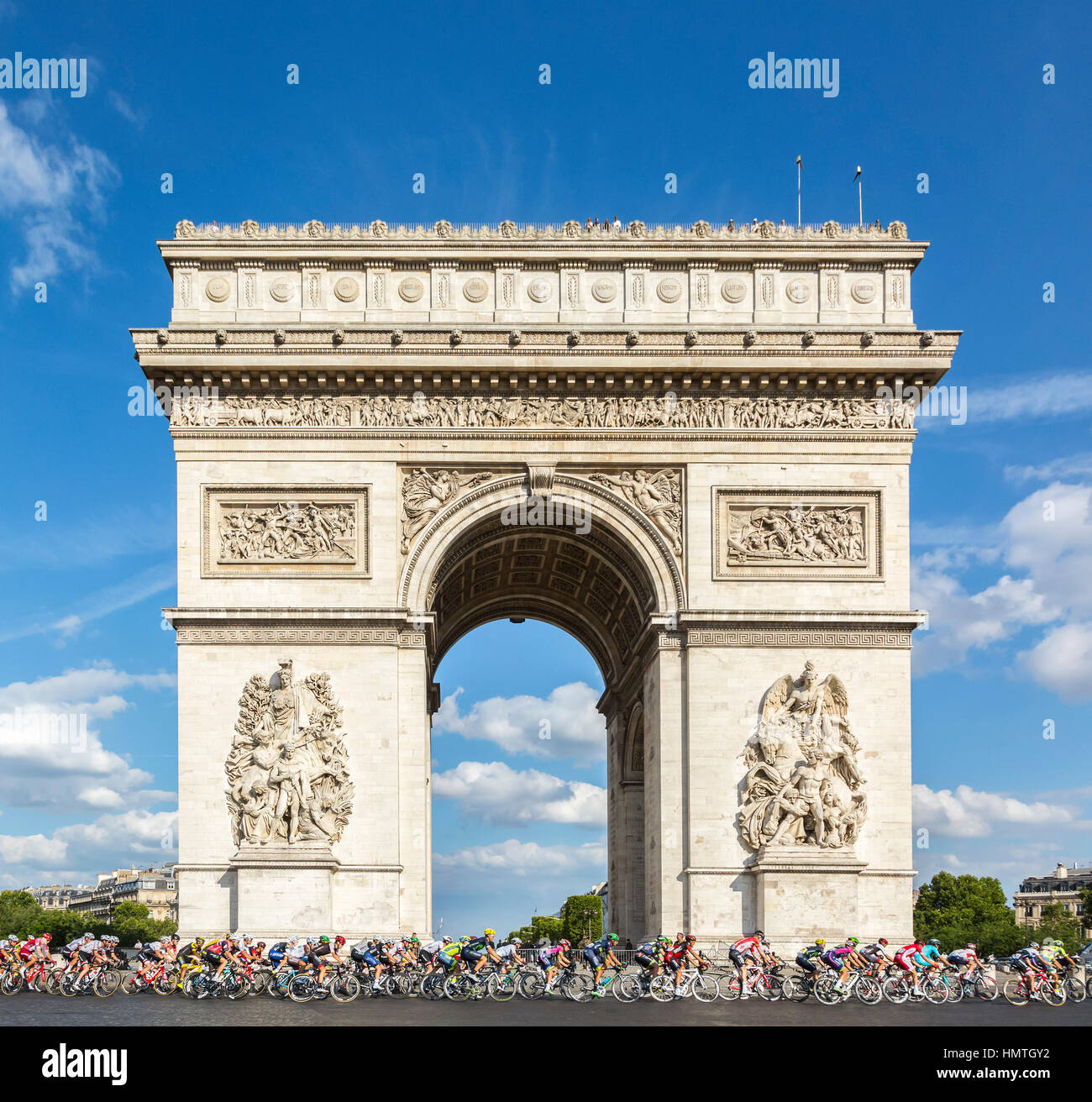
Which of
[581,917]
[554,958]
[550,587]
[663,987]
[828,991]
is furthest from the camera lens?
[581,917]

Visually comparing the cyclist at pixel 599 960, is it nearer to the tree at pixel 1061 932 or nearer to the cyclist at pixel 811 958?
the cyclist at pixel 811 958

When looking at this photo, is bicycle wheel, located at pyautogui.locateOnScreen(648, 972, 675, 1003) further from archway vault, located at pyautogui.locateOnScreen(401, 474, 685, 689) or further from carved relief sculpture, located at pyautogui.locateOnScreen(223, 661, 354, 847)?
archway vault, located at pyautogui.locateOnScreen(401, 474, 685, 689)

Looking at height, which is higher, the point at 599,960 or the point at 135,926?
the point at 599,960

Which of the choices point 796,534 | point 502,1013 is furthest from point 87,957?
point 796,534

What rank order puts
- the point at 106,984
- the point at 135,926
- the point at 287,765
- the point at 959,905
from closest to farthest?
the point at 106,984, the point at 287,765, the point at 959,905, the point at 135,926

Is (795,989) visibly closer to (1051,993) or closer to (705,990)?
(705,990)

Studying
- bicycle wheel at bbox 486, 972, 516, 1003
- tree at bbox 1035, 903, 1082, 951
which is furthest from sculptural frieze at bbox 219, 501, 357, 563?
tree at bbox 1035, 903, 1082, 951
